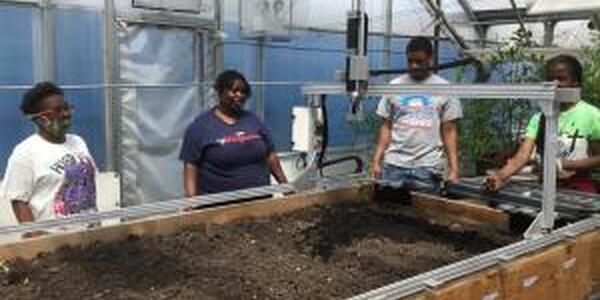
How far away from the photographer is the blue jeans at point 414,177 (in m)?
3.47

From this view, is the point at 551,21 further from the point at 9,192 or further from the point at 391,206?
the point at 9,192

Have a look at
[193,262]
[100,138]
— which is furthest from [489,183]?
[100,138]

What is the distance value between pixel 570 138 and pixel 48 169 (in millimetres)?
2088

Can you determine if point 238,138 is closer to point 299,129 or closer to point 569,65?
point 569,65

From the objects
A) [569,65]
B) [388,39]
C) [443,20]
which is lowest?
[569,65]

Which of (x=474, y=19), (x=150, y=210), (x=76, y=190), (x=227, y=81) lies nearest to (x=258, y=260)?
(x=150, y=210)

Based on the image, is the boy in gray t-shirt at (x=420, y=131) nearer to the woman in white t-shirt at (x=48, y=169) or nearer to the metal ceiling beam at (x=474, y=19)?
the woman in white t-shirt at (x=48, y=169)

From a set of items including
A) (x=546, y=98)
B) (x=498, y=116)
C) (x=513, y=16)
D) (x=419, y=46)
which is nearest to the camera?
(x=546, y=98)

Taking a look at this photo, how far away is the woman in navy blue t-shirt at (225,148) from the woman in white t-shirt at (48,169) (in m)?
0.60

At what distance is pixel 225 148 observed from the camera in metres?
3.45

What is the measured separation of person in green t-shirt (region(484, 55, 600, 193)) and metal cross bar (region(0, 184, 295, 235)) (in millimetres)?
952

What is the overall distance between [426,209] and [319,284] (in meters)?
1.17

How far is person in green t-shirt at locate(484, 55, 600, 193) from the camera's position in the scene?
10.4 feet

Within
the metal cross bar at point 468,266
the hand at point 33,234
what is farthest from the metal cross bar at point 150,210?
the metal cross bar at point 468,266
